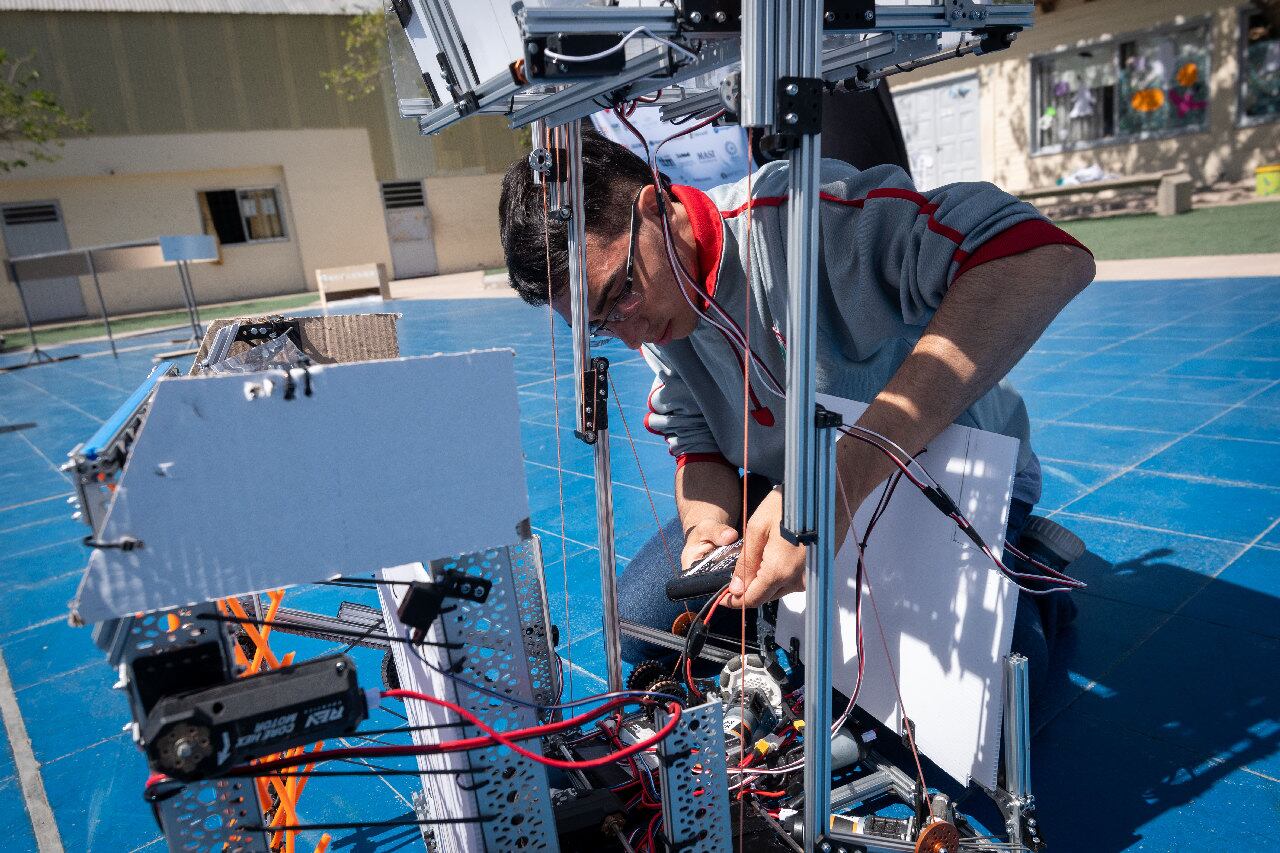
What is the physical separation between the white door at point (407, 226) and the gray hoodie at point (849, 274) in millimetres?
19525

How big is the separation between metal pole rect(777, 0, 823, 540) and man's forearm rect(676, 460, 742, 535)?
3.13ft

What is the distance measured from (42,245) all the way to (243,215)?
376 centimetres

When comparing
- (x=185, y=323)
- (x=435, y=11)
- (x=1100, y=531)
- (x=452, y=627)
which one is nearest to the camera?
(x=452, y=627)

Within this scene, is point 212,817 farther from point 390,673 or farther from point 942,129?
point 942,129

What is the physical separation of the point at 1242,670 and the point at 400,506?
1.87 metres

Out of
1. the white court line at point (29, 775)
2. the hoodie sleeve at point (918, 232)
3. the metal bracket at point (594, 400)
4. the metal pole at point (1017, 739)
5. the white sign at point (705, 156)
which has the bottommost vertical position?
the white court line at point (29, 775)

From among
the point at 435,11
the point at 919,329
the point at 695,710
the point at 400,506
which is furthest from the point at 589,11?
the point at 919,329

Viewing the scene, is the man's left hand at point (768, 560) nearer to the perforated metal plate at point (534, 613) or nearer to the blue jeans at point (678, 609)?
the perforated metal plate at point (534, 613)

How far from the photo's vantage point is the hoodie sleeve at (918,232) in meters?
1.33

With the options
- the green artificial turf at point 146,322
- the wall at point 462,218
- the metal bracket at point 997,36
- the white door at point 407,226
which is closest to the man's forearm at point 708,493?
the metal bracket at point 997,36

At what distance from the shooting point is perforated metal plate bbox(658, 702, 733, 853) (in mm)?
1080

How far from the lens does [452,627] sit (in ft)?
3.27

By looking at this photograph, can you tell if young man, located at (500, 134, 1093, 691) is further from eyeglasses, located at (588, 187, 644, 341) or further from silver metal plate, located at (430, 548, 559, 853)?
silver metal plate, located at (430, 548, 559, 853)

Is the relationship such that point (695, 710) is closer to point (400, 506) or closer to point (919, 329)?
point (400, 506)
